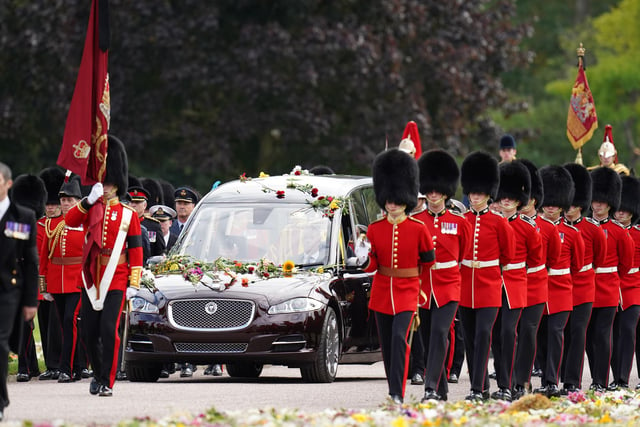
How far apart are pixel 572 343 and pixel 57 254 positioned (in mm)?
5122

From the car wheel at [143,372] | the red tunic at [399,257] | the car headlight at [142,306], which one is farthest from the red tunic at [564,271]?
the car wheel at [143,372]

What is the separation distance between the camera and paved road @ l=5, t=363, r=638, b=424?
1287cm

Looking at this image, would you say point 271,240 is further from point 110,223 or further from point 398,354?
point 398,354

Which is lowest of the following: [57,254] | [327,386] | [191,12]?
[327,386]

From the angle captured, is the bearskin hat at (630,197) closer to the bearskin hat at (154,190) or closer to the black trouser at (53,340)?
the black trouser at (53,340)

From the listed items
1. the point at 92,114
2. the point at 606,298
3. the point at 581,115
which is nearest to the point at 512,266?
the point at 606,298

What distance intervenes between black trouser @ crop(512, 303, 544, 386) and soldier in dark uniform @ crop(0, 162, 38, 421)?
15.2 feet

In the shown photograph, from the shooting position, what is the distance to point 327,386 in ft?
52.2

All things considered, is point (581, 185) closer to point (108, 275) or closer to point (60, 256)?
point (108, 275)

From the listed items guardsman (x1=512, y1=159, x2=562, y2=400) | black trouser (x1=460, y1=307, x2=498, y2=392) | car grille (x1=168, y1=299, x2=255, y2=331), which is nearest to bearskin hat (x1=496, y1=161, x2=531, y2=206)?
guardsman (x1=512, y1=159, x2=562, y2=400)

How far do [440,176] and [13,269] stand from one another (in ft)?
13.3

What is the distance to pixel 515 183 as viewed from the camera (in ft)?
50.7

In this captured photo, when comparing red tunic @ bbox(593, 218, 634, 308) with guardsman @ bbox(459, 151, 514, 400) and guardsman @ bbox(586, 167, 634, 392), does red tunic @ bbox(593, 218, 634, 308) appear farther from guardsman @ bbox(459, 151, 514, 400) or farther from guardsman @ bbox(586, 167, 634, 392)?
guardsman @ bbox(459, 151, 514, 400)

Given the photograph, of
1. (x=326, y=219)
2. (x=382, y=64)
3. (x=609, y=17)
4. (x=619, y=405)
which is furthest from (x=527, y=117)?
(x=619, y=405)
